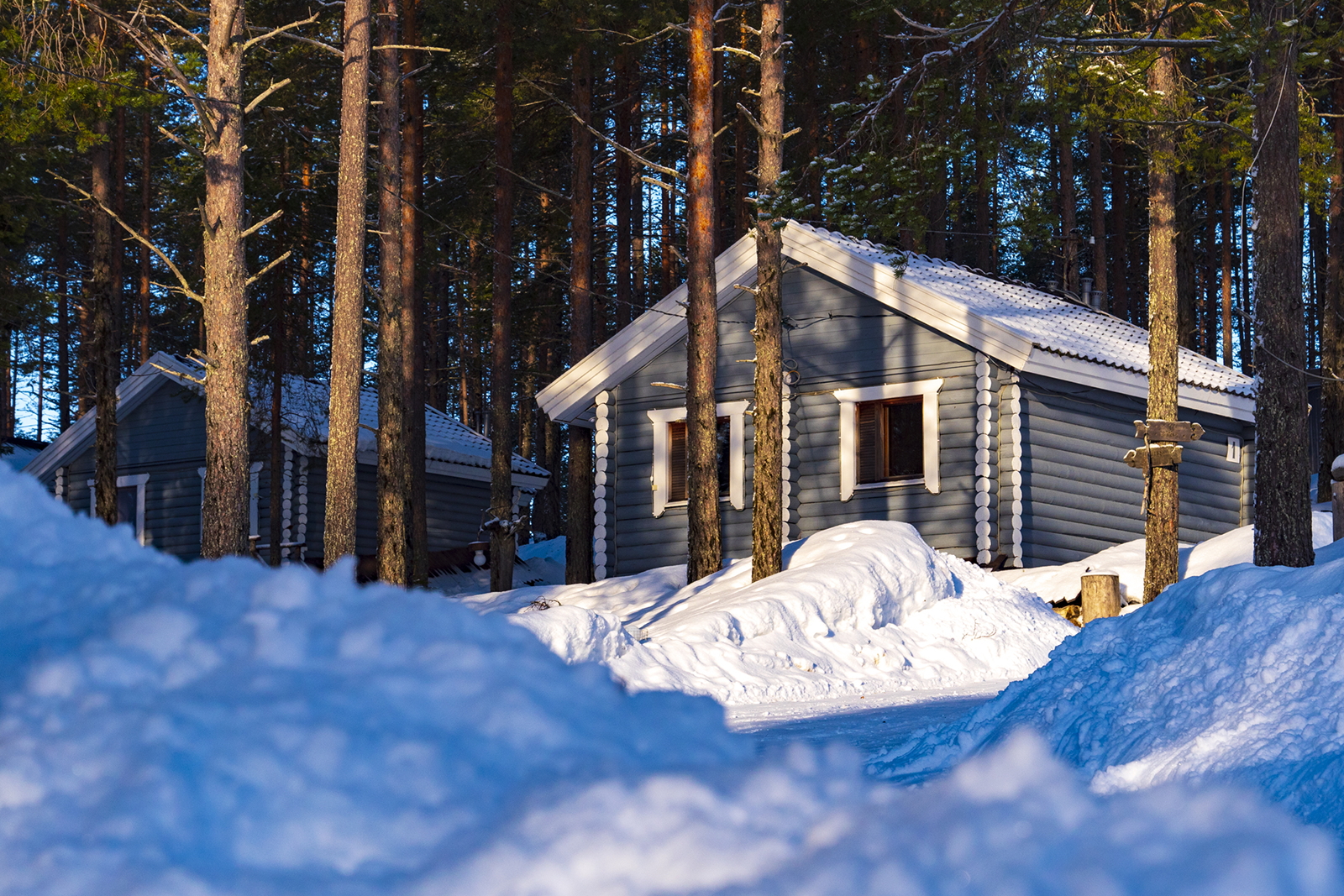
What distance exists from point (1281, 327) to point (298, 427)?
23.8 metres

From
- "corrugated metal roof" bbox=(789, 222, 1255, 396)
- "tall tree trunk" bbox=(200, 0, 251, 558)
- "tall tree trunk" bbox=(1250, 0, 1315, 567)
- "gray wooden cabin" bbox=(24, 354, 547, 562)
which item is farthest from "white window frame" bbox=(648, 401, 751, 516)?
"tall tree trunk" bbox=(1250, 0, 1315, 567)

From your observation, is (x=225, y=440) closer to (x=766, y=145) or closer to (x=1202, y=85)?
(x=766, y=145)

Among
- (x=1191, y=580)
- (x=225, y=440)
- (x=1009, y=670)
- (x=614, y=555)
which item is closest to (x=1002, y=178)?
(x=1009, y=670)

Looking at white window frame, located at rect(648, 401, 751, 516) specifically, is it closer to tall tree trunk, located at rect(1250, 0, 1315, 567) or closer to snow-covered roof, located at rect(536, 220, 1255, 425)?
snow-covered roof, located at rect(536, 220, 1255, 425)

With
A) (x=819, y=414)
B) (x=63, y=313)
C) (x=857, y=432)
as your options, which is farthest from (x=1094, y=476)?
(x=63, y=313)

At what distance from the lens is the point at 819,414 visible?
69.8 ft

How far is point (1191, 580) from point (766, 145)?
11.8 m

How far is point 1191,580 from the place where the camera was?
20.1ft

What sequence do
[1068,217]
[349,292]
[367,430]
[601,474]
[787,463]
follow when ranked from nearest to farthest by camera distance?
[349,292], [787,463], [601,474], [367,430], [1068,217]

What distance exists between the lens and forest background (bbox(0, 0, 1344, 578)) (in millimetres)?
11367

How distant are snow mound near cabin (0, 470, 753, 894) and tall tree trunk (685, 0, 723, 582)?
16.1m

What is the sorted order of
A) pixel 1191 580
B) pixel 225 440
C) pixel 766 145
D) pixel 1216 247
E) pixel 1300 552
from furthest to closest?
1. pixel 1216 247
2. pixel 766 145
3. pixel 225 440
4. pixel 1300 552
5. pixel 1191 580

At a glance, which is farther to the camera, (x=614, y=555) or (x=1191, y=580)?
(x=614, y=555)

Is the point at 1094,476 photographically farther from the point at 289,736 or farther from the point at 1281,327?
the point at 289,736
